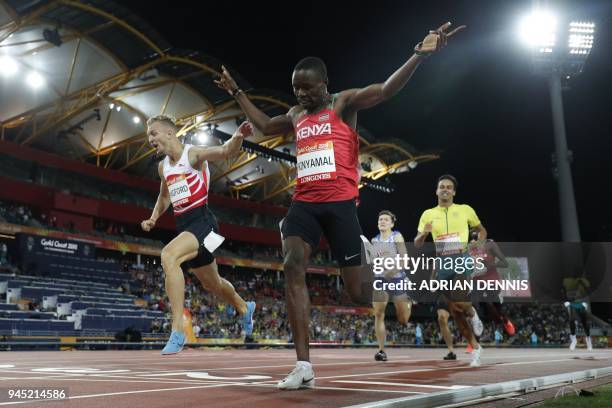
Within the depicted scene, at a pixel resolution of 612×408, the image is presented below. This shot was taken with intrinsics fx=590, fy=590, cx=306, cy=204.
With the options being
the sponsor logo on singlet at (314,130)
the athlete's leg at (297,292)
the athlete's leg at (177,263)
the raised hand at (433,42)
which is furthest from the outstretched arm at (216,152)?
the raised hand at (433,42)

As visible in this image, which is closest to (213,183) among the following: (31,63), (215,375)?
(31,63)

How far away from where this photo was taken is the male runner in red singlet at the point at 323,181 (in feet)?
14.3

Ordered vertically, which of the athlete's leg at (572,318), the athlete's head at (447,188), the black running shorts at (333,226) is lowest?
the athlete's leg at (572,318)

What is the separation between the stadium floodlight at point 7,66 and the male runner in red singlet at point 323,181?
32.3 metres

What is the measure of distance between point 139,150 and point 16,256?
1630cm

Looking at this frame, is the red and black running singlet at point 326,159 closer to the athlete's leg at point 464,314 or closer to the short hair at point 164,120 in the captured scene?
the short hair at point 164,120

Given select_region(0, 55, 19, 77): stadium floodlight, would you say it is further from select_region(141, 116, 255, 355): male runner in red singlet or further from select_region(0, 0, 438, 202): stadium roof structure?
select_region(141, 116, 255, 355): male runner in red singlet

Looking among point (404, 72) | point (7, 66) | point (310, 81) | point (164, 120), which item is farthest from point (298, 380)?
point (7, 66)

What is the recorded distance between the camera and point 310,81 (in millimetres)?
4543

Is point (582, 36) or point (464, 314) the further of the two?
point (582, 36)

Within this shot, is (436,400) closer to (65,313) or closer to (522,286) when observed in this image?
(65,313)

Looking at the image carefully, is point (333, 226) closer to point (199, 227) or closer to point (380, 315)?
point (199, 227)

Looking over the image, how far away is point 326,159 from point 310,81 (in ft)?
2.02

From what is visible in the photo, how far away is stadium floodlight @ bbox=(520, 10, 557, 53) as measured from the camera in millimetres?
24250
